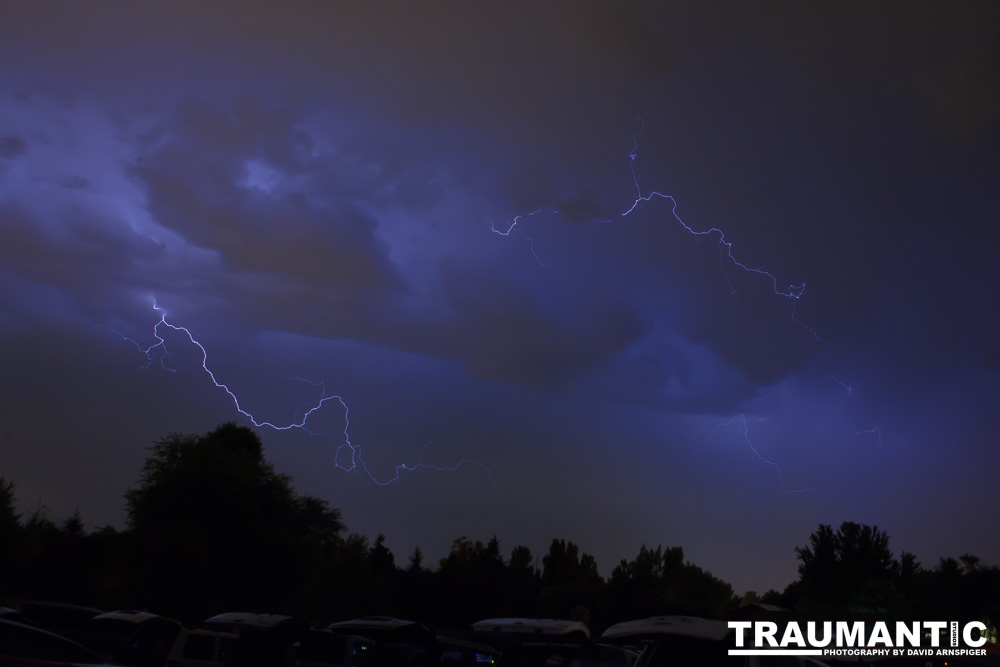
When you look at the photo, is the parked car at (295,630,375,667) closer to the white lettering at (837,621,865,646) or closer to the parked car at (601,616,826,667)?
the parked car at (601,616,826,667)

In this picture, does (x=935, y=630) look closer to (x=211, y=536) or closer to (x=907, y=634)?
(x=907, y=634)

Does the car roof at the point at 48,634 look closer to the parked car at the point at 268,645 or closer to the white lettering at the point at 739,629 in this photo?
the parked car at the point at 268,645

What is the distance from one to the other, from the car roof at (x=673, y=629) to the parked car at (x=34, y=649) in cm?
610

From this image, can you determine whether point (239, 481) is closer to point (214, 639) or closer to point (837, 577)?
point (214, 639)

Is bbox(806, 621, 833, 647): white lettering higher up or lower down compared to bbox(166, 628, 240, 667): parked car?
higher up

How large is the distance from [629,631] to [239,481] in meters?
23.7

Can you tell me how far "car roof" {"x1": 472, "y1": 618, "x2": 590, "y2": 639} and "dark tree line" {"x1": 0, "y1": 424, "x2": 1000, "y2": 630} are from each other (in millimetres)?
18745

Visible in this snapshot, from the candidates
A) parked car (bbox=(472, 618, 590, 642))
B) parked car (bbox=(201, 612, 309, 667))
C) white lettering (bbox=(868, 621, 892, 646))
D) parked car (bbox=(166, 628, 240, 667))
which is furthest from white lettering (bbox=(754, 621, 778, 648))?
parked car (bbox=(166, 628, 240, 667))

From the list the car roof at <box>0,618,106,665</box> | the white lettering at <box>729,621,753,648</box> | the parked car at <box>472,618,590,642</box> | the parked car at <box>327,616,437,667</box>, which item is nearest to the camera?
the white lettering at <box>729,621,753,648</box>

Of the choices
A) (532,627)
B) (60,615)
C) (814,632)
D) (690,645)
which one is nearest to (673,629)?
(690,645)

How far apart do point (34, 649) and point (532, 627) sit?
18.2 ft

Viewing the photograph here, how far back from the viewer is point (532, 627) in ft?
23.3

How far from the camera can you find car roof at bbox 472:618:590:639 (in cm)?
696

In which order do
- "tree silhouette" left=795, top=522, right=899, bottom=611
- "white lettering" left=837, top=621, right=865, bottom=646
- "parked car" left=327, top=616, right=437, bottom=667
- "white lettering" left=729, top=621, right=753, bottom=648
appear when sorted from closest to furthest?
"white lettering" left=729, top=621, right=753, bottom=648 → "parked car" left=327, top=616, right=437, bottom=667 → "white lettering" left=837, top=621, right=865, bottom=646 → "tree silhouette" left=795, top=522, right=899, bottom=611
